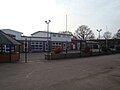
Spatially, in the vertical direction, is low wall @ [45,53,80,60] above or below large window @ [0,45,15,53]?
below

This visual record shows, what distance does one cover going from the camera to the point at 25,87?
9.57m

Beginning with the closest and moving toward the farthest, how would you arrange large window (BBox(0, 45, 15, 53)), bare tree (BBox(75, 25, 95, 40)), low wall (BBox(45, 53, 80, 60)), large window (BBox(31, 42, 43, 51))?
large window (BBox(0, 45, 15, 53))
low wall (BBox(45, 53, 80, 60))
large window (BBox(31, 42, 43, 51))
bare tree (BBox(75, 25, 95, 40))

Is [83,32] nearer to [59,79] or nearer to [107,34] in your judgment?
[107,34]

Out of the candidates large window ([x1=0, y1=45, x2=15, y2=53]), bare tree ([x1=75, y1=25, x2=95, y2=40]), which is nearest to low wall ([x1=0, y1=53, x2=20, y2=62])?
large window ([x1=0, y1=45, x2=15, y2=53])

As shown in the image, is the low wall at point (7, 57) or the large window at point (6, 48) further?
Answer: the large window at point (6, 48)

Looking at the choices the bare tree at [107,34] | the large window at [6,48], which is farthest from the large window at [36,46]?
the bare tree at [107,34]

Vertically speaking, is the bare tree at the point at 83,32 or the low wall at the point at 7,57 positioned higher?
the bare tree at the point at 83,32

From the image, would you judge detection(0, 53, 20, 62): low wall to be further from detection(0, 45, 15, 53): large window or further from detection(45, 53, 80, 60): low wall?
detection(45, 53, 80, 60): low wall

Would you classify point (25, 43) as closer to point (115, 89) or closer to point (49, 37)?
point (49, 37)

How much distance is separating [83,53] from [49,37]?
757 inches

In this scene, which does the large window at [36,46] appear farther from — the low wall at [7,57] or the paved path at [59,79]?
the paved path at [59,79]

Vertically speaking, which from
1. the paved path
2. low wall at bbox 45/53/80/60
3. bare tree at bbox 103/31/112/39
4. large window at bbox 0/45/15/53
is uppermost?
bare tree at bbox 103/31/112/39

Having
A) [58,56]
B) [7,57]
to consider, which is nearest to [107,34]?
[58,56]

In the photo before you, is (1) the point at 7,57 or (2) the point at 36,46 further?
(2) the point at 36,46
